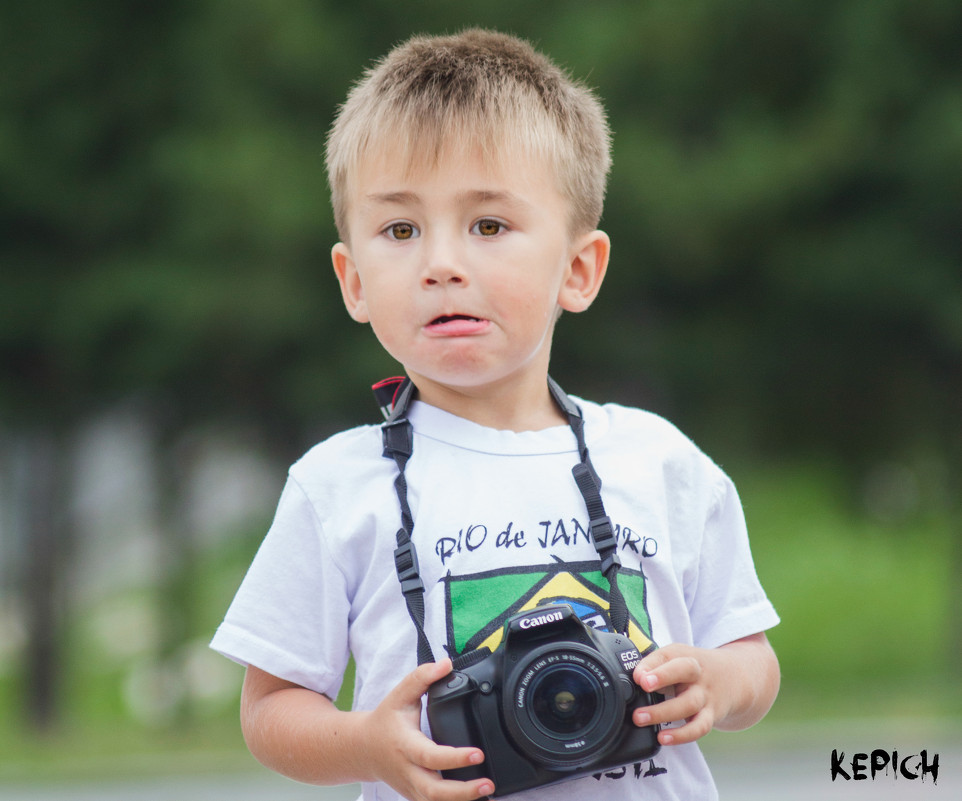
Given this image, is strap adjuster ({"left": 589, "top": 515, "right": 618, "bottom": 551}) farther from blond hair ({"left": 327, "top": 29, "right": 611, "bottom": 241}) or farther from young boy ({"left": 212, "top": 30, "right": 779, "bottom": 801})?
blond hair ({"left": 327, "top": 29, "right": 611, "bottom": 241})

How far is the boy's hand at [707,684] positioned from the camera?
163 cm

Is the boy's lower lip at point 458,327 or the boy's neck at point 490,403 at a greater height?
the boy's lower lip at point 458,327

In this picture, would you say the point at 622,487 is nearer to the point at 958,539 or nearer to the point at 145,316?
the point at 145,316

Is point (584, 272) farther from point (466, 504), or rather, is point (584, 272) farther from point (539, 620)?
point (539, 620)

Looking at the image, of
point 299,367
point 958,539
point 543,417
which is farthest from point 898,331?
point 543,417

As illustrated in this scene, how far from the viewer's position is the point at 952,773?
7.37 metres

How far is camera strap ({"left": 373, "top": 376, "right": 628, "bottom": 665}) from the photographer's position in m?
1.70

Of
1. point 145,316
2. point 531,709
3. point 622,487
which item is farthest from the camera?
point 145,316

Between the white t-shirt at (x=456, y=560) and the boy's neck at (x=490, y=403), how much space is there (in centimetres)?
3

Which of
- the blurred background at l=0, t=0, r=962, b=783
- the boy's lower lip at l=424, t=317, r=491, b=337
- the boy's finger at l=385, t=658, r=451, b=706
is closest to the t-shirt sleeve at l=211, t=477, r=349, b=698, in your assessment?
the boy's finger at l=385, t=658, r=451, b=706

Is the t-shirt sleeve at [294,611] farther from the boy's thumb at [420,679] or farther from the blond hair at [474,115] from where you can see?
the blond hair at [474,115]

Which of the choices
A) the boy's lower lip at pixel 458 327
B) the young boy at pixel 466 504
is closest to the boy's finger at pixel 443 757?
the young boy at pixel 466 504

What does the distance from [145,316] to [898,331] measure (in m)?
5.76

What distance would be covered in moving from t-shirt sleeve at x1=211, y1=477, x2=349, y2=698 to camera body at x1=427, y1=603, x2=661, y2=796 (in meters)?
0.24
